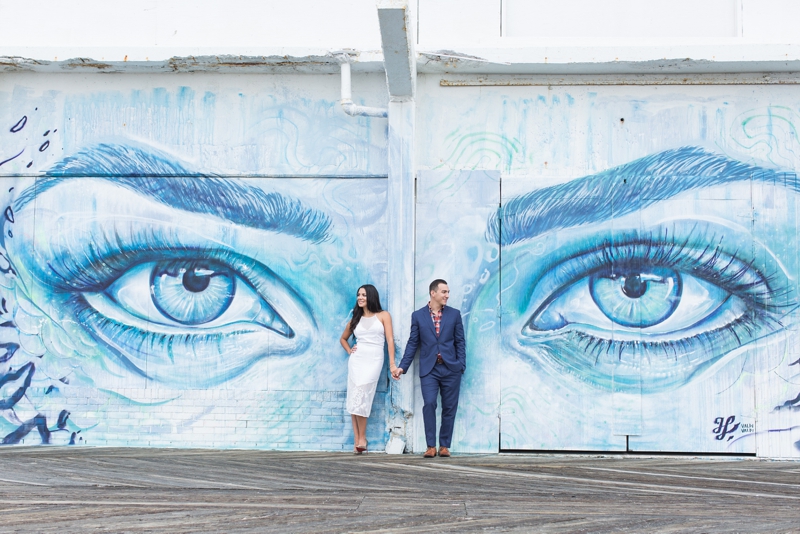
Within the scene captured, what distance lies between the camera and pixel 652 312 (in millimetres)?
8250

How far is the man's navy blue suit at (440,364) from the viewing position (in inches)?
315

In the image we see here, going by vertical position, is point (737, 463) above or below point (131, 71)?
below

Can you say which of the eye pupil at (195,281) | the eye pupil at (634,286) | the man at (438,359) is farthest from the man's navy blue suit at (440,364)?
the eye pupil at (195,281)

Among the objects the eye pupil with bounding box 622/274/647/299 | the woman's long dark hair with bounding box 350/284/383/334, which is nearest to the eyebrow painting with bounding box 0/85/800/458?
the eye pupil with bounding box 622/274/647/299

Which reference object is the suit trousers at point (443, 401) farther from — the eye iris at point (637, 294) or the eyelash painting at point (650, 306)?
the eye iris at point (637, 294)

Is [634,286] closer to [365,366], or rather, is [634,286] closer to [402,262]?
[402,262]

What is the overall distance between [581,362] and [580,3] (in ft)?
12.3

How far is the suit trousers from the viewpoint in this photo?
26.3 feet

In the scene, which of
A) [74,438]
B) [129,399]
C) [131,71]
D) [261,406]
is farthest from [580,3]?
[74,438]

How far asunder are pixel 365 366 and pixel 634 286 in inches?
113

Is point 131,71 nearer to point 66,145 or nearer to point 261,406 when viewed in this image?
point 66,145

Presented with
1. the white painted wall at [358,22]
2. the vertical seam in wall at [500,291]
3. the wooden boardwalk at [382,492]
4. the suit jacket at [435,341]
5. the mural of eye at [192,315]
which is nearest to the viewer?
the wooden boardwalk at [382,492]

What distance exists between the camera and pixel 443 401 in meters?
8.08

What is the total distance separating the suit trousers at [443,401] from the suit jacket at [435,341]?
67 millimetres
